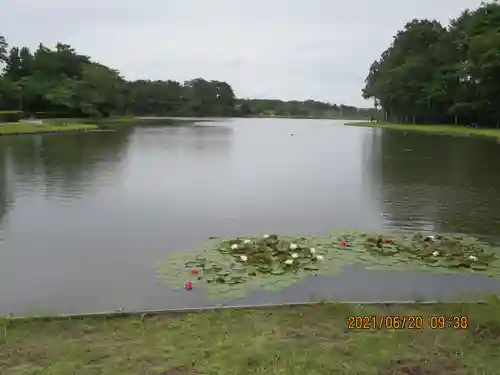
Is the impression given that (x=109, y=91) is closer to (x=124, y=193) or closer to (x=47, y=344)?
(x=124, y=193)

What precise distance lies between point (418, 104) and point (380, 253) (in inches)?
2214

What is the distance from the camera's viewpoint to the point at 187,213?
999 centimetres

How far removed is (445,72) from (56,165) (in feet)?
155

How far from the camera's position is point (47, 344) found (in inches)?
154

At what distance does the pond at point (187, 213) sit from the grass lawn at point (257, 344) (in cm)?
85

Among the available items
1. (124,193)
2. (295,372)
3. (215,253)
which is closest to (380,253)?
(215,253)

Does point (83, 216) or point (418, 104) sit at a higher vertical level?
point (418, 104)

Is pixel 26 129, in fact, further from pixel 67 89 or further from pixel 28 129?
pixel 67 89

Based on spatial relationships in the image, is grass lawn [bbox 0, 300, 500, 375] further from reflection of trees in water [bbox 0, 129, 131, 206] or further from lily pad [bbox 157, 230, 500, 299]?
reflection of trees in water [bbox 0, 129, 131, 206]
